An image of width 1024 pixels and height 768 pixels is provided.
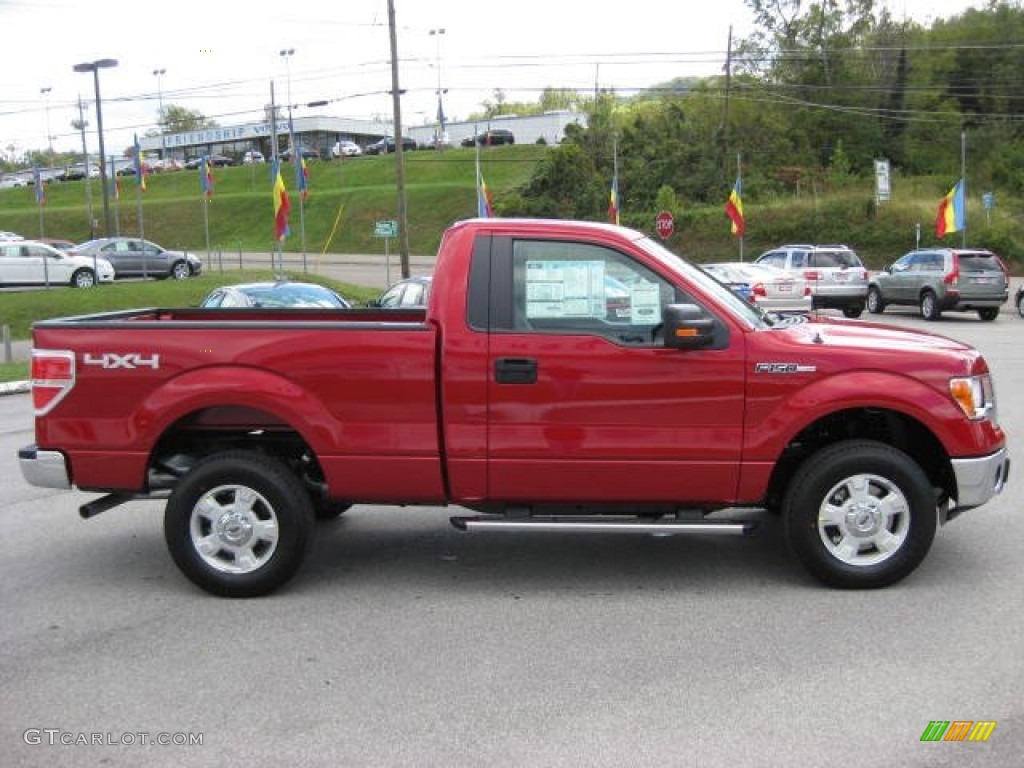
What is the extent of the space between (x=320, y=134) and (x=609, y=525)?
117 m

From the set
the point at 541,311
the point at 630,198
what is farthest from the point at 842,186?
the point at 541,311

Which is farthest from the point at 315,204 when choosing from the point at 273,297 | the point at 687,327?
the point at 687,327

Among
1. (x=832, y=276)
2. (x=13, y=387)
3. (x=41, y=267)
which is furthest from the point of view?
(x=41, y=267)

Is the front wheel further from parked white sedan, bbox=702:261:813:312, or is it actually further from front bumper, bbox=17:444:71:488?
front bumper, bbox=17:444:71:488

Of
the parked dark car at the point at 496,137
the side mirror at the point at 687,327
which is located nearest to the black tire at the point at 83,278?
the side mirror at the point at 687,327

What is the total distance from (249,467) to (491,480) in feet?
4.29

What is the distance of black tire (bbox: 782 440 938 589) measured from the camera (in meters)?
5.24

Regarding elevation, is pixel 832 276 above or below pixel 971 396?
below

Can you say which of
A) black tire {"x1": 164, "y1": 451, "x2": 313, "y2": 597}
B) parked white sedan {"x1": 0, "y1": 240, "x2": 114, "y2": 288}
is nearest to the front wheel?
parked white sedan {"x1": 0, "y1": 240, "x2": 114, "y2": 288}

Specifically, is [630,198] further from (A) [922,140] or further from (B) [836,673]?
(B) [836,673]

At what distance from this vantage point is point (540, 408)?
5227mm

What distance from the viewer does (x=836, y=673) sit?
170 inches

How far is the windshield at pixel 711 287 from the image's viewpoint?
532 centimetres

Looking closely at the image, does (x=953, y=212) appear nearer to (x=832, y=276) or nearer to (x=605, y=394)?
(x=832, y=276)
